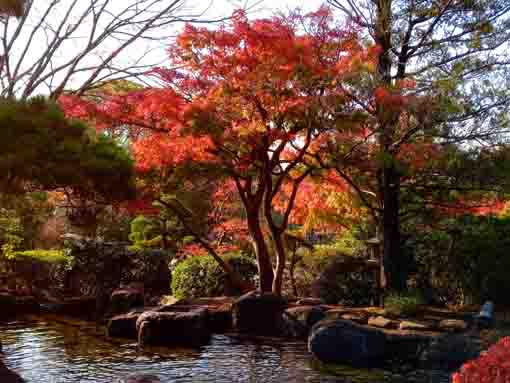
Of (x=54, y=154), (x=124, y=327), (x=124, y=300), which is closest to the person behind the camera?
(x=54, y=154)

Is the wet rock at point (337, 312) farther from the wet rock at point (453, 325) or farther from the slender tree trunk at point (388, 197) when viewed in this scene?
the wet rock at point (453, 325)

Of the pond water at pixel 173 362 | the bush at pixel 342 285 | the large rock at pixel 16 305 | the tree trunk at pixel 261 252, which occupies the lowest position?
the pond water at pixel 173 362

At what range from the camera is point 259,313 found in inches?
400

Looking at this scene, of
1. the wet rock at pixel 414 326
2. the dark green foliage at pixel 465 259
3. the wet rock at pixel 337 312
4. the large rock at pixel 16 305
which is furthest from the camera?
the large rock at pixel 16 305

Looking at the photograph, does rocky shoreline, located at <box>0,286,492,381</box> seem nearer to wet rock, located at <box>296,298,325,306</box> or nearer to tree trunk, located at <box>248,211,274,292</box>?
wet rock, located at <box>296,298,325,306</box>

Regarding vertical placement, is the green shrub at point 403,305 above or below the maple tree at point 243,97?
below

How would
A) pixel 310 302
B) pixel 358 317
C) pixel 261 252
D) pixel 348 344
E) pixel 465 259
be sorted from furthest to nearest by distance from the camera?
pixel 261 252
pixel 465 259
pixel 310 302
pixel 358 317
pixel 348 344

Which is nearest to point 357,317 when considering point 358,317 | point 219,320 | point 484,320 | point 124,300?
point 358,317

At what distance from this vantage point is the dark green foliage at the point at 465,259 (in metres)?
10.8

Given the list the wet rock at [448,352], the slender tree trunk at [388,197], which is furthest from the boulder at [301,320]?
the wet rock at [448,352]

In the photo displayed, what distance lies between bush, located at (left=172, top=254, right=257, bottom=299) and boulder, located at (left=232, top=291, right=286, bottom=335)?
10.4 feet

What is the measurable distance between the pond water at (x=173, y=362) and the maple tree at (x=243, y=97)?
318 centimetres

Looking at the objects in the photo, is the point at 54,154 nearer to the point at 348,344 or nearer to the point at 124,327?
the point at 348,344

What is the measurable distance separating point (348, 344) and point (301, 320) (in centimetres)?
189
